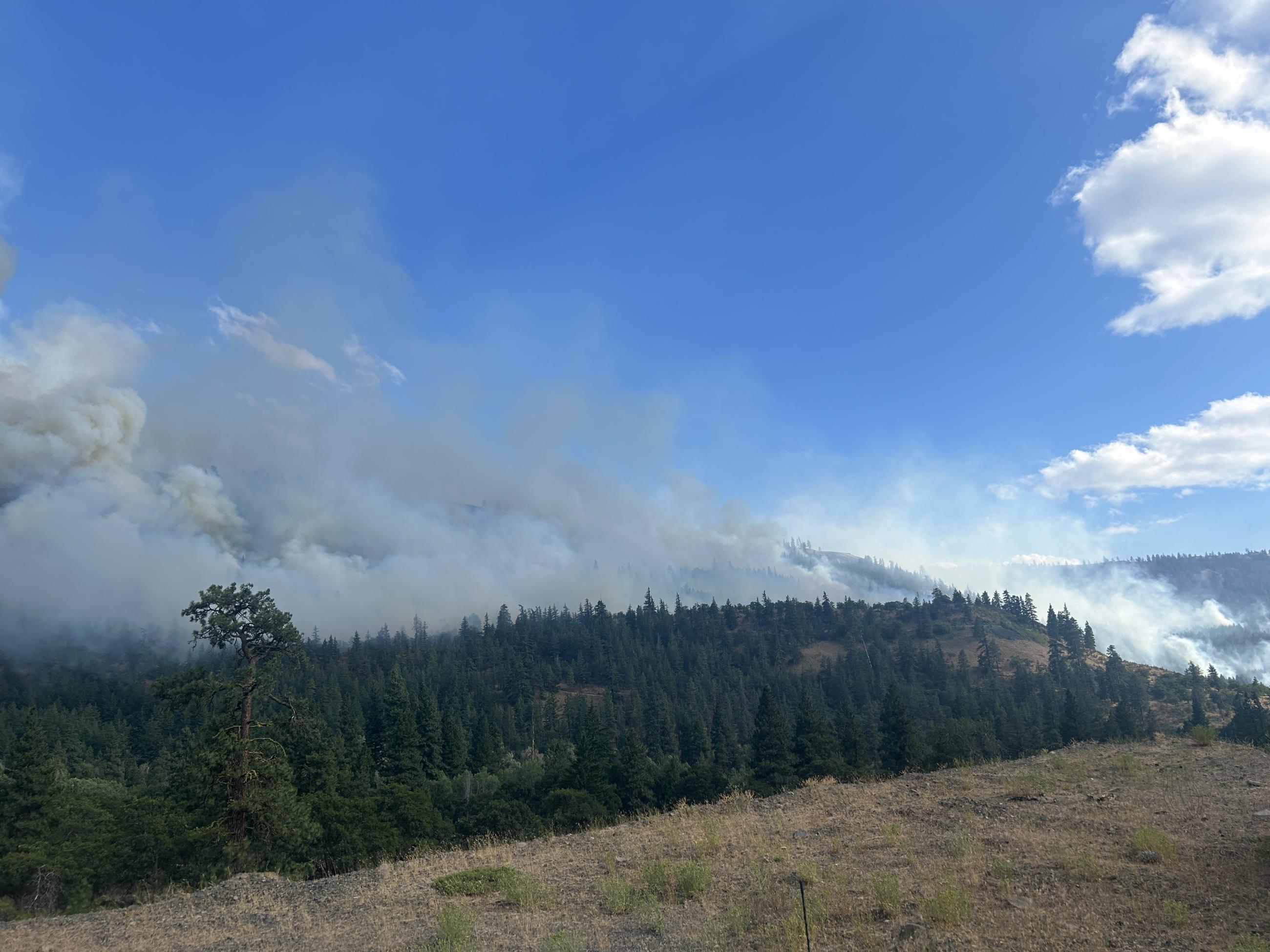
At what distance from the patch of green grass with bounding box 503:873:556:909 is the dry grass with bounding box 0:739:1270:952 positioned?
8 cm

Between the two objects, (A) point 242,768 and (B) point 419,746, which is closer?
(A) point 242,768

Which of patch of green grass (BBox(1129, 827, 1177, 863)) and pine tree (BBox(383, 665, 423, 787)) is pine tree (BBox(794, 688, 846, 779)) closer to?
pine tree (BBox(383, 665, 423, 787))

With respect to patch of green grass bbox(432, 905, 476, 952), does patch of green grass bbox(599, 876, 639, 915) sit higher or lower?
lower

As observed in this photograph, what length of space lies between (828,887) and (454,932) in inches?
295

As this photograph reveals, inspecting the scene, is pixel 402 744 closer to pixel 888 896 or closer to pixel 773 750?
pixel 773 750

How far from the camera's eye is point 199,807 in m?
28.1

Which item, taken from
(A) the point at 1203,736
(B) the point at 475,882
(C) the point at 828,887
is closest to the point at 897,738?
(A) the point at 1203,736

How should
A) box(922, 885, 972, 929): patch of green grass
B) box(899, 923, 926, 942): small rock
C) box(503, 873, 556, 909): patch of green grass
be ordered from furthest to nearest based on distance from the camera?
1. box(503, 873, 556, 909): patch of green grass
2. box(922, 885, 972, 929): patch of green grass
3. box(899, 923, 926, 942): small rock

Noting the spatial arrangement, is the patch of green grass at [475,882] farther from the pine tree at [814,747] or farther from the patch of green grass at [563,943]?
the pine tree at [814,747]

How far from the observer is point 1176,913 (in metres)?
10.1

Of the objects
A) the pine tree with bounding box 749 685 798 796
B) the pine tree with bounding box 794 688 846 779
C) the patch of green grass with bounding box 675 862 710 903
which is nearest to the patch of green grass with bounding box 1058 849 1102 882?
the patch of green grass with bounding box 675 862 710 903

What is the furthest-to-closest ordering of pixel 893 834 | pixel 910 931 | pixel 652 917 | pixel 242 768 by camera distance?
1. pixel 242 768
2. pixel 893 834
3. pixel 652 917
4. pixel 910 931

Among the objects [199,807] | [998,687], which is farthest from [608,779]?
[998,687]

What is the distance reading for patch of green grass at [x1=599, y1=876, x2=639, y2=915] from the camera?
13.4m
